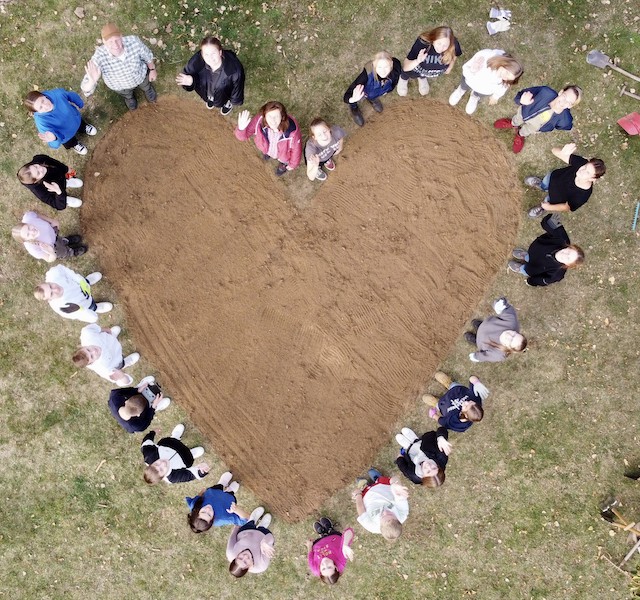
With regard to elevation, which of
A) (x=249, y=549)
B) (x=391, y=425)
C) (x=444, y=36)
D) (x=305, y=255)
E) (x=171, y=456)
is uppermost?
(x=444, y=36)

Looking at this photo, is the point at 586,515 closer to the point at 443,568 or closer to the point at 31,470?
the point at 443,568

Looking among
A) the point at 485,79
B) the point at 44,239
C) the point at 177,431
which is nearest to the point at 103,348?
the point at 44,239

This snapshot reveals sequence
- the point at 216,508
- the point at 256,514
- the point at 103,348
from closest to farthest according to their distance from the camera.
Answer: the point at 103,348 → the point at 216,508 → the point at 256,514

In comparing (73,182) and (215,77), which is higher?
(215,77)

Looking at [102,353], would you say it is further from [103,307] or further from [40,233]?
[40,233]

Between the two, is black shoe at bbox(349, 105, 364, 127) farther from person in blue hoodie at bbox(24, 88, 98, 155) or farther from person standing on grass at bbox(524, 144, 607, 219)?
person in blue hoodie at bbox(24, 88, 98, 155)

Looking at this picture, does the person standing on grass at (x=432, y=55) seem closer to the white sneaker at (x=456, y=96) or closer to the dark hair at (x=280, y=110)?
the white sneaker at (x=456, y=96)

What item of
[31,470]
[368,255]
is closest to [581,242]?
[368,255]
